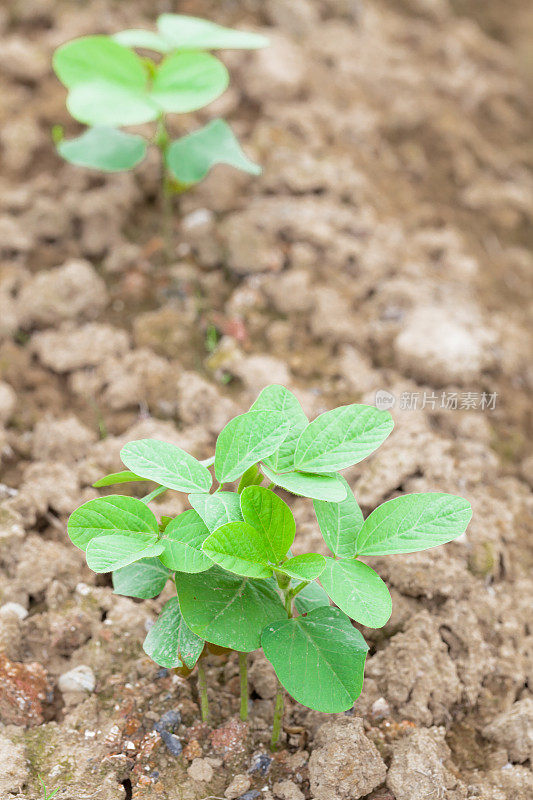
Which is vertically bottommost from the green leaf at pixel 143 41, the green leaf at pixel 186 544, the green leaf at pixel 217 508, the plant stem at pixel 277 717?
the plant stem at pixel 277 717

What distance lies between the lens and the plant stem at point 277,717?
1.21 meters

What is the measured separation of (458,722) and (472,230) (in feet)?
5.74

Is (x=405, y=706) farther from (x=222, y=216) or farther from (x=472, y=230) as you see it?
(x=472, y=230)

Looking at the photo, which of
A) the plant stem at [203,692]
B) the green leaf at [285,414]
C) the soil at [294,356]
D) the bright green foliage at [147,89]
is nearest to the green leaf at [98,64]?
the bright green foliage at [147,89]

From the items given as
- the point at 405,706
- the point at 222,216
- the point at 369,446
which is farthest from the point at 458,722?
the point at 222,216

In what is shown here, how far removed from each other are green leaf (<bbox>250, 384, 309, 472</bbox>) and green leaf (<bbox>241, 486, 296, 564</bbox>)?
75mm

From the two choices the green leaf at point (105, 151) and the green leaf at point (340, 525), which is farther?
the green leaf at point (105, 151)

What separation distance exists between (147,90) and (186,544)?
1.25 metres

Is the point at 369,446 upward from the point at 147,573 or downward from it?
upward

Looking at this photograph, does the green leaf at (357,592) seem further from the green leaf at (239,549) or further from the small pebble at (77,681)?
the small pebble at (77,681)

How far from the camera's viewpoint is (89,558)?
1.00m

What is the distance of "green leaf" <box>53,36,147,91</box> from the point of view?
1.76 metres

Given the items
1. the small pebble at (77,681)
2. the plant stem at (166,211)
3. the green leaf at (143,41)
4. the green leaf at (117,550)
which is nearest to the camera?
the green leaf at (117,550)

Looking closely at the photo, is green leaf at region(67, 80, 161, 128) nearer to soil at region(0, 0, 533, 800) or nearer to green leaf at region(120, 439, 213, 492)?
soil at region(0, 0, 533, 800)
